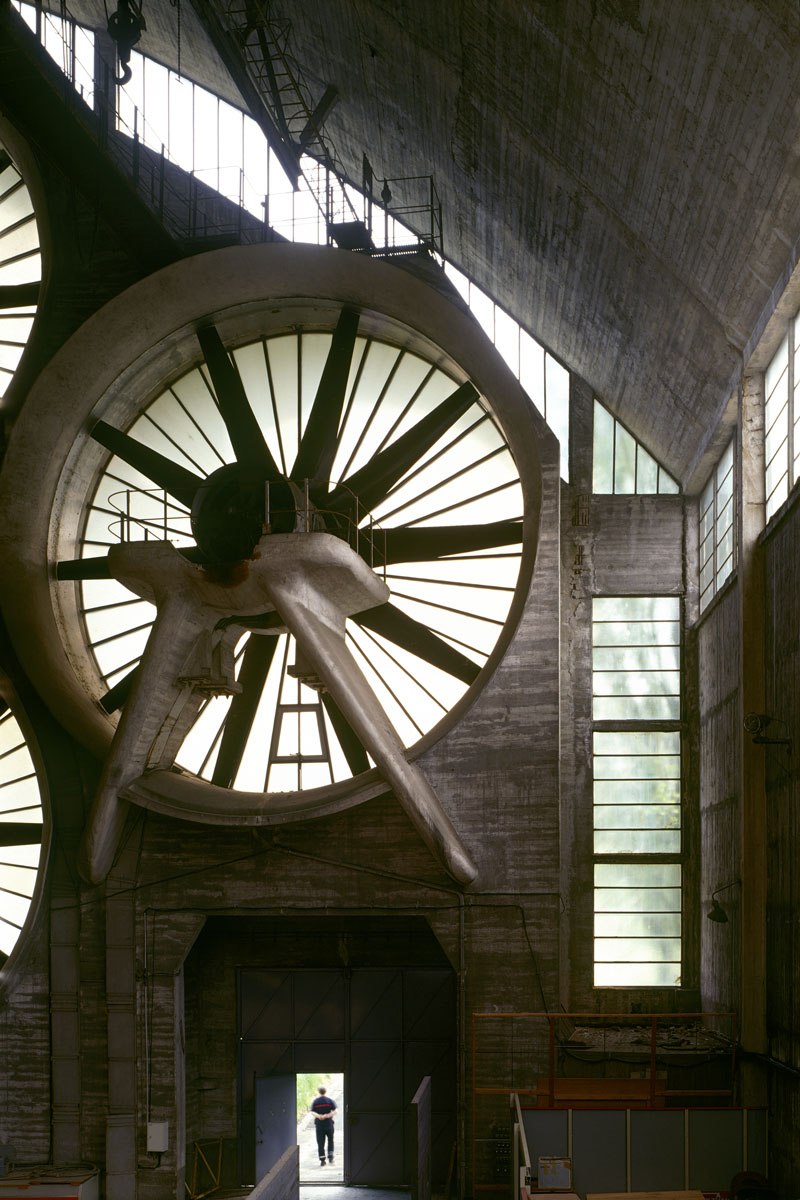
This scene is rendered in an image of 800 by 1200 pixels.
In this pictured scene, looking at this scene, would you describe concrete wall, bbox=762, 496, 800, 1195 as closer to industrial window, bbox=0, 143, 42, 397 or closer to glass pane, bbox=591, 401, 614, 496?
glass pane, bbox=591, 401, 614, 496

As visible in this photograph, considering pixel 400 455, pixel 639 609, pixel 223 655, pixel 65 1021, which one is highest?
pixel 400 455

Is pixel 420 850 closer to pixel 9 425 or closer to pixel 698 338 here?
pixel 698 338

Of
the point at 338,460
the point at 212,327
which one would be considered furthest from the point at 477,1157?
the point at 212,327

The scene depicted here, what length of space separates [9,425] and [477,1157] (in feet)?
45.5

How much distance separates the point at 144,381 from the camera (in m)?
21.8

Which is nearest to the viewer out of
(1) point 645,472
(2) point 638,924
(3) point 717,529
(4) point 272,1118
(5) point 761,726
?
(5) point 761,726

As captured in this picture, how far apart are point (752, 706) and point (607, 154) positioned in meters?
7.40

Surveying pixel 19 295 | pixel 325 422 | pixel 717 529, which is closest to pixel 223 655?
pixel 325 422

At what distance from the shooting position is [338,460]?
22.3 metres

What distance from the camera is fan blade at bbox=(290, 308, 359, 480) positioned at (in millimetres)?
19422

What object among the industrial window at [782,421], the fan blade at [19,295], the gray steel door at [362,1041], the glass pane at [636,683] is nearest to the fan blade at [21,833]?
the gray steel door at [362,1041]

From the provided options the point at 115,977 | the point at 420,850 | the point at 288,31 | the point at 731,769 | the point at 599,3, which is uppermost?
the point at 288,31

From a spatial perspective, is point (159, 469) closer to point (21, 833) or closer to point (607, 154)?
point (21, 833)

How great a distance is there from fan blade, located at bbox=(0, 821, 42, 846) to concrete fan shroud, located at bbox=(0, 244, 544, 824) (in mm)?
2504
